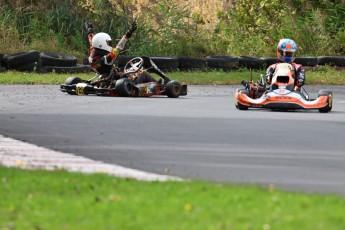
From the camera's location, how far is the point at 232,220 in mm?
7340

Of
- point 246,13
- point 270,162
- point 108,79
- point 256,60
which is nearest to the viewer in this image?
point 270,162

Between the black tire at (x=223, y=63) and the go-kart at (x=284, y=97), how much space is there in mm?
10978

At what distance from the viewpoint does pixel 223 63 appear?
29469 mm

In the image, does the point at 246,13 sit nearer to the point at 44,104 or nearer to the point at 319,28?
the point at 319,28

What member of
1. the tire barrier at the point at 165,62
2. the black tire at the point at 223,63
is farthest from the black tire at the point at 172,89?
the black tire at the point at 223,63

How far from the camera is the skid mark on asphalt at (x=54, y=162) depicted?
9.93 metres

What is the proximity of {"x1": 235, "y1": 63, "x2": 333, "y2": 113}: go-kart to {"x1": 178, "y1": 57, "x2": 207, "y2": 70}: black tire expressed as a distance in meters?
10.9

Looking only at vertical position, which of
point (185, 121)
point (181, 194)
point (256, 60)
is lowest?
point (256, 60)

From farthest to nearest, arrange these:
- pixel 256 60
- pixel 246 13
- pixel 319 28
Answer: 1. pixel 246 13
2. pixel 319 28
3. pixel 256 60

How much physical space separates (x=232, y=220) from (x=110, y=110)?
10230 millimetres

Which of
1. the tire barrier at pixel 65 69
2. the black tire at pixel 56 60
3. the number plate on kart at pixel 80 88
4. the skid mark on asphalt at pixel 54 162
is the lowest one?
the tire barrier at pixel 65 69

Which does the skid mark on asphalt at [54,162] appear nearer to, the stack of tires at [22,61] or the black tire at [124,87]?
the black tire at [124,87]

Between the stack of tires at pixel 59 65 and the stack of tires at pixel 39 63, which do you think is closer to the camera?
the stack of tires at pixel 39 63

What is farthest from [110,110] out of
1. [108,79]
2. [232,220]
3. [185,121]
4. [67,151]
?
[232,220]
